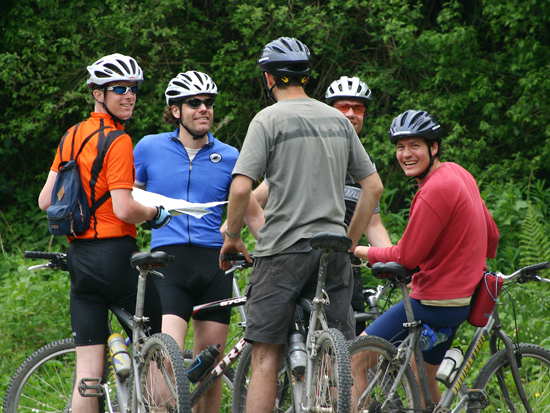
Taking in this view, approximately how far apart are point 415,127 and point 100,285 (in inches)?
76.5

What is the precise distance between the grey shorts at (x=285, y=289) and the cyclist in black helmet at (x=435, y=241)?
0.47 metres

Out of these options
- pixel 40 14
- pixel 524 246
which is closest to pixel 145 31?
pixel 40 14

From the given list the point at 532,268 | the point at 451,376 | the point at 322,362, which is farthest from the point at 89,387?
the point at 532,268

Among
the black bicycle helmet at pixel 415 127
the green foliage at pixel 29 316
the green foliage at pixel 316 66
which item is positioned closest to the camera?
the black bicycle helmet at pixel 415 127

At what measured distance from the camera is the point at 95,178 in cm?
371

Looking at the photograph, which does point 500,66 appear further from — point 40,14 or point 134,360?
point 134,360

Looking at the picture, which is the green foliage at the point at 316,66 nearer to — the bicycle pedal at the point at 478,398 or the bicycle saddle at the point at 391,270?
the bicycle pedal at the point at 478,398

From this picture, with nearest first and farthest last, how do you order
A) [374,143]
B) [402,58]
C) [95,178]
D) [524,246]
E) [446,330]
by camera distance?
[95,178], [446,330], [524,246], [374,143], [402,58]

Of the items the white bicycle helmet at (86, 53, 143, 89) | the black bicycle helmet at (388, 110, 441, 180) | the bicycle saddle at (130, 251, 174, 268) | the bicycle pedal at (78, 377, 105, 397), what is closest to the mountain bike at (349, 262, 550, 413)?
the black bicycle helmet at (388, 110, 441, 180)

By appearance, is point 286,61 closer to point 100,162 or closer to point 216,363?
point 100,162

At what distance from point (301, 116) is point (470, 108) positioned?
721 centimetres

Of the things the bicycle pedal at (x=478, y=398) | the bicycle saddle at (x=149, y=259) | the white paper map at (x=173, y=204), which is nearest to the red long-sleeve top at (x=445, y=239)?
the bicycle pedal at (x=478, y=398)

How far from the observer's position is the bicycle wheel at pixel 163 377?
341 centimetres

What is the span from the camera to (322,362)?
3377 mm
